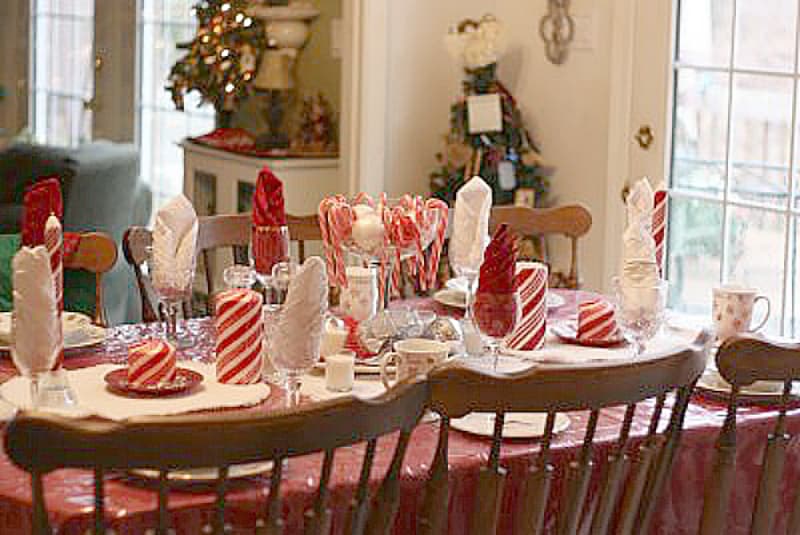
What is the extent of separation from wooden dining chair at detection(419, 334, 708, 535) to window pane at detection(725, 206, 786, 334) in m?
2.05

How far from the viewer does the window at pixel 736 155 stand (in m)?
4.21

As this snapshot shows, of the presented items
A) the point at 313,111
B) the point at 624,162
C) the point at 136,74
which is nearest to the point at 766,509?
the point at 624,162

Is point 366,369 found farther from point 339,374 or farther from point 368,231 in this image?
point 368,231

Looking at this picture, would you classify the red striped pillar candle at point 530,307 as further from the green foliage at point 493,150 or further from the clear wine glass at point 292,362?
the green foliage at point 493,150

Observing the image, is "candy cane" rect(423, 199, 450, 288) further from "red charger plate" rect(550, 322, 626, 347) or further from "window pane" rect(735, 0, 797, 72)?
"window pane" rect(735, 0, 797, 72)

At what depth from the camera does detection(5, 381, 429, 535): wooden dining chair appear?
1680mm

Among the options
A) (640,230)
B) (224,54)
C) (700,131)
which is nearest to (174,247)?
(640,230)

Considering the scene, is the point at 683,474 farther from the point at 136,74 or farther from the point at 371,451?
the point at 136,74

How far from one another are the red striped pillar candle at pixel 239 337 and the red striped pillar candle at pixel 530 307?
0.52 m

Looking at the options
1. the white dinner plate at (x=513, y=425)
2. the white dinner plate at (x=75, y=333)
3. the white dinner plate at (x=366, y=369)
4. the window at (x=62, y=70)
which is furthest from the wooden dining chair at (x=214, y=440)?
the window at (x=62, y=70)

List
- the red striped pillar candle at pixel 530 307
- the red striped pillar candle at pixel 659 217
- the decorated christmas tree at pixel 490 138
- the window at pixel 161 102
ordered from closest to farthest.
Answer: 1. the red striped pillar candle at pixel 530 307
2. the red striped pillar candle at pixel 659 217
3. the decorated christmas tree at pixel 490 138
4. the window at pixel 161 102

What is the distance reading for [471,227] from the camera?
297cm

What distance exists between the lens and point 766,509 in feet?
7.73

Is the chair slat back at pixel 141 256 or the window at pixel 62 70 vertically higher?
the window at pixel 62 70
